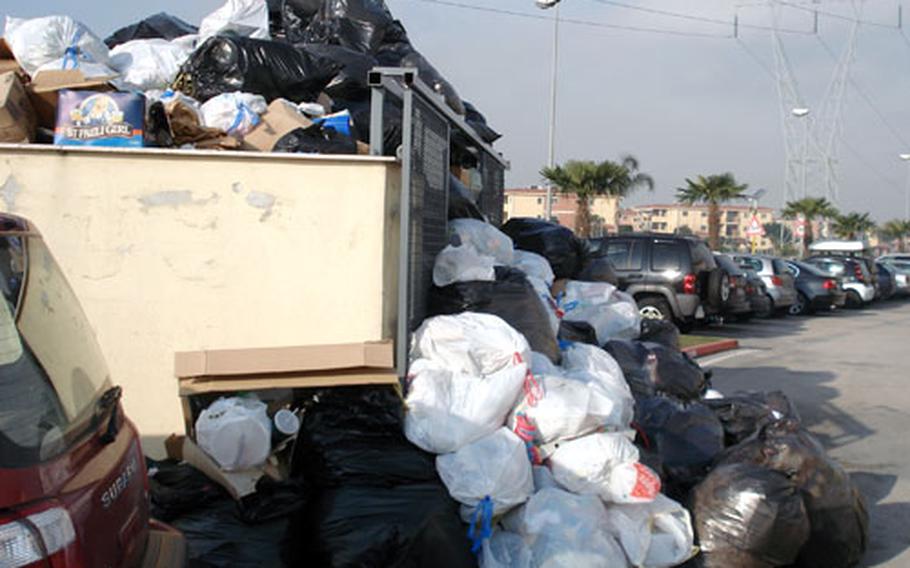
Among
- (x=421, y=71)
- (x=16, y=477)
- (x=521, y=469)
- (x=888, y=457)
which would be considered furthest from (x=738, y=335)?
(x=16, y=477)

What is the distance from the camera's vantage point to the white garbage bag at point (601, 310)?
23.2 feet

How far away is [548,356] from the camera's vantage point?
5.12 metres

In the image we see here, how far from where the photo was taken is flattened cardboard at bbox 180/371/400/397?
4.09 metres

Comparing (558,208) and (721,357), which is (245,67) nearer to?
(721,357)

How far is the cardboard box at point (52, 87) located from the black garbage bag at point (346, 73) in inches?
66.8

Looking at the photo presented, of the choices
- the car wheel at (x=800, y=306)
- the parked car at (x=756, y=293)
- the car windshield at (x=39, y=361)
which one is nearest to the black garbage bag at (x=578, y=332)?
the car windshield at (x=39, y=361)

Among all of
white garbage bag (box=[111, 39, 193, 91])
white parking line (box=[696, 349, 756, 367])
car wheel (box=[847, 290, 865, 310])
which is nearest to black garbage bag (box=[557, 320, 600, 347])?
white garbage bag (box=[111, 39, 193, 91])

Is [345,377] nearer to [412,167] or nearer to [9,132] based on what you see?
[412,167]

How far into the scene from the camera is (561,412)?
14.0 feet

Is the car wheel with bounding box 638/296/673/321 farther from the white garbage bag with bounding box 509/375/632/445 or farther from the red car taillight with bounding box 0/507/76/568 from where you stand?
the red car taillight with bounding box 0/507/76/568

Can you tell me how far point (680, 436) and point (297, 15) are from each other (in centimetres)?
489

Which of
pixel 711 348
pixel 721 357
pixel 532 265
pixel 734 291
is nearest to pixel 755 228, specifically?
pixel 734 291

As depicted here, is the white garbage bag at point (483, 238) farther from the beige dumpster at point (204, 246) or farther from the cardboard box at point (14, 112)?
the cardboard box at point (14, 112)

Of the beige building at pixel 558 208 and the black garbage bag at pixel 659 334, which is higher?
the beige building at pixel 558 208
